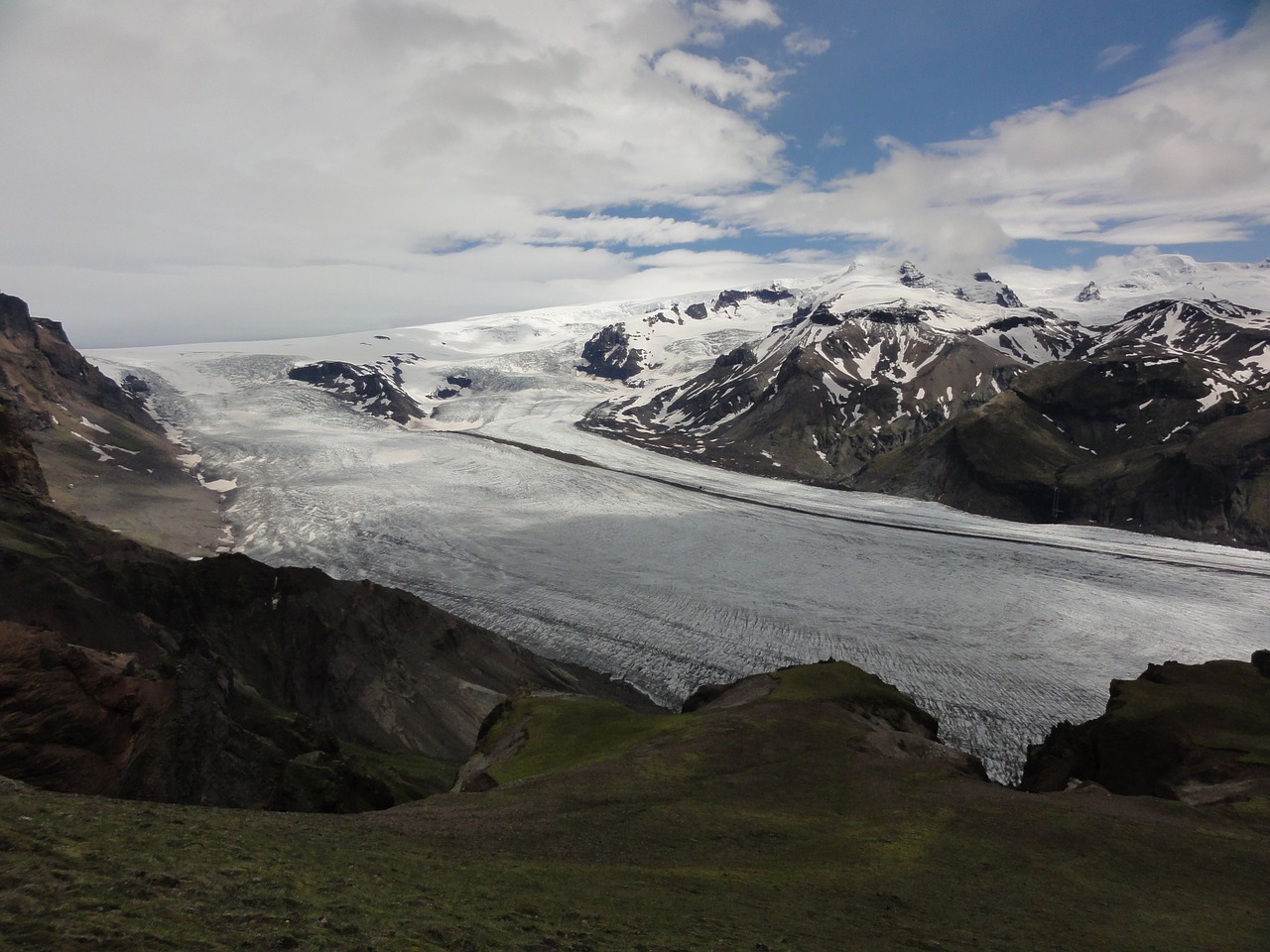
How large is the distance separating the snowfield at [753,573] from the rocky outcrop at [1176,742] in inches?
418

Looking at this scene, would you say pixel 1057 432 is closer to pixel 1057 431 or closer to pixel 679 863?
pixel 1057 431

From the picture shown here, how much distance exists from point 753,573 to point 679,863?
6324 cm

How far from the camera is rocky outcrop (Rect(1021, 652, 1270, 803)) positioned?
2967cm

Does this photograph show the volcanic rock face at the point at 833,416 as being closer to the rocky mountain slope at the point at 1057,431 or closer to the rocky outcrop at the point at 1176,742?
the rocky mountain slope at the point at 1057,431

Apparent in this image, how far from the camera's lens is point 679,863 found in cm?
1908

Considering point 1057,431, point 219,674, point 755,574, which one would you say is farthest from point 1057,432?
point 219,674

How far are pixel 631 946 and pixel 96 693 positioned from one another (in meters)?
18.7

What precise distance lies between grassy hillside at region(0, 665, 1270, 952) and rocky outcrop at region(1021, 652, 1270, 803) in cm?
501

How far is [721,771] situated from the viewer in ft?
89.4

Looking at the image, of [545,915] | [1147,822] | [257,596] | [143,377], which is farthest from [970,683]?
[143,377]

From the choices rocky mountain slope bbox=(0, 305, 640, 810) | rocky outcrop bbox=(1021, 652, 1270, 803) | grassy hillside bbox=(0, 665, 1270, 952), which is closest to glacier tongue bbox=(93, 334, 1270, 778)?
rocky outcrop bbox=(1021, 652, 1270, 803)

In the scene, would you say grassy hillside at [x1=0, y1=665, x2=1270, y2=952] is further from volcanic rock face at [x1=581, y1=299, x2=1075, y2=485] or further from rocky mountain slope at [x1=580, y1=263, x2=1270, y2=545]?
volcanic rock face at [x1=581, y1=299, x2=1075, y2=485]

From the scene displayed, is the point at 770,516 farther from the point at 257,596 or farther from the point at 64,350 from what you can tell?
the point at 64,350

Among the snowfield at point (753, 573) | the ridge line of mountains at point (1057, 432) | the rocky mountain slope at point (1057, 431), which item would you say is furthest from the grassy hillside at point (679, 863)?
the rocky mountain slope at point (1057, 431)
